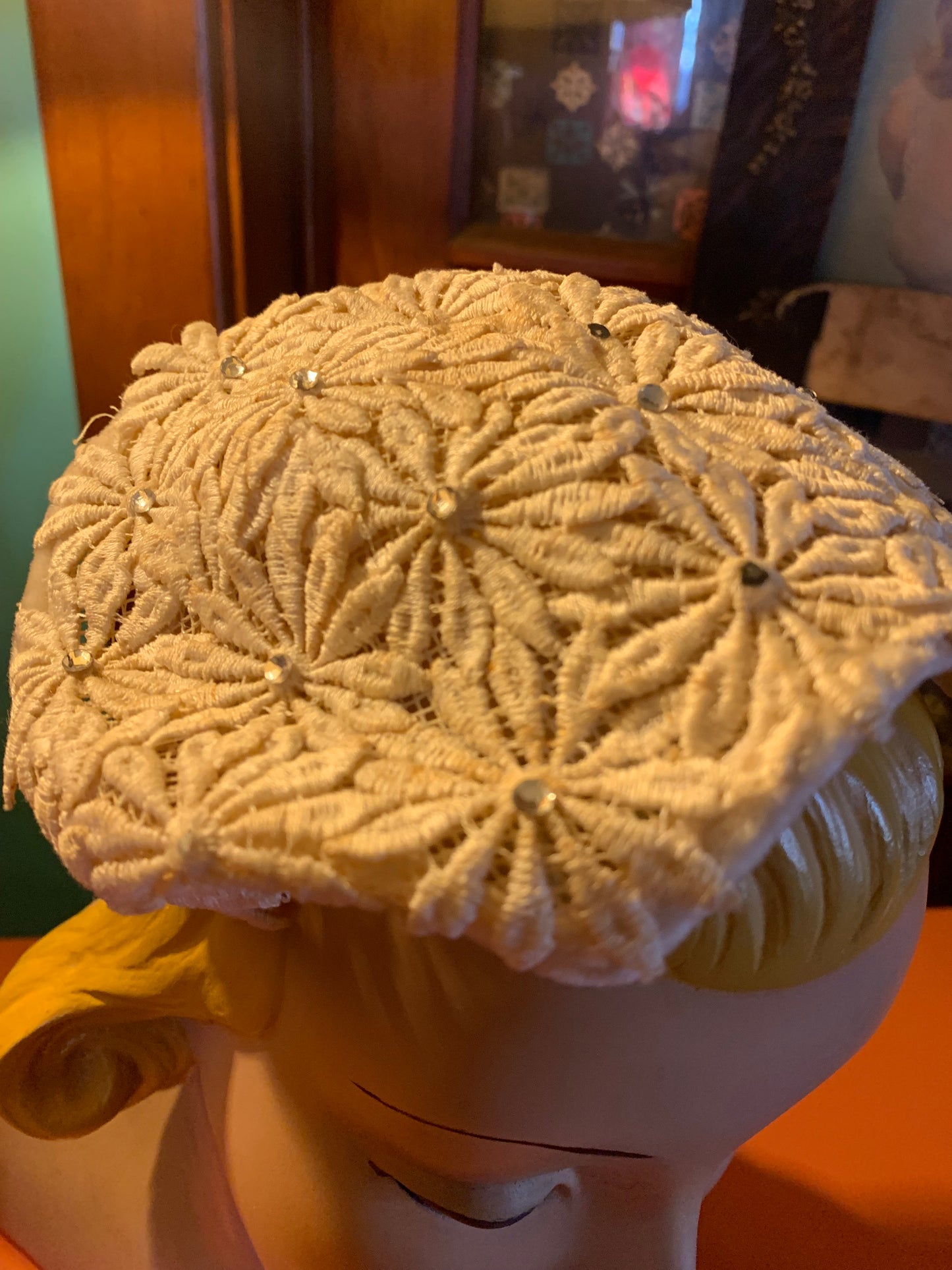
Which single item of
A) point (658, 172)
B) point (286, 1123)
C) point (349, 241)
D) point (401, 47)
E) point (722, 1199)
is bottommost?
point (722, 1199)

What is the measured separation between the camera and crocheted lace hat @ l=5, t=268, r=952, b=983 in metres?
0.38

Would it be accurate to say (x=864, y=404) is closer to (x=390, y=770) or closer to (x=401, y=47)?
(x=401, y=47)

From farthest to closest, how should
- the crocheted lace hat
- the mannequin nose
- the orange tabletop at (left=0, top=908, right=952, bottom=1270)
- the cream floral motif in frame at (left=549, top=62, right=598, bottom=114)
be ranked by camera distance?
the cream floral motif in frame at (left=549, top=62, right=598, bottom=114), the orange tabletop at (left=0, top=908, right=952, bottom=1270), the mannequin nose, the crocheted lace hat

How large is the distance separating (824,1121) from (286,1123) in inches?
29.9

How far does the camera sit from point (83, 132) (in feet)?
4.04

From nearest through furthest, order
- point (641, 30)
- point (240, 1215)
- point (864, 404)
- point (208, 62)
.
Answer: point (240, 1215)
point (208, 62)
point (641, 30)
point (864, 404)

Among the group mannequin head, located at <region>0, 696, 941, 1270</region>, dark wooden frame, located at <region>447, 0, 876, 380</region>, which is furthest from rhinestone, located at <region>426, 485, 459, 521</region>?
dark wooden frame, located at <region>447, 0, 876, 380</region>

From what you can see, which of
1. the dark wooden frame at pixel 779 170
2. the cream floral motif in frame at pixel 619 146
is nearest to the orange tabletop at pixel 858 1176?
the dark wooden frame at pixel 779 170

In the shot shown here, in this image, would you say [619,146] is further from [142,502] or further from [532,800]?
[532,800]

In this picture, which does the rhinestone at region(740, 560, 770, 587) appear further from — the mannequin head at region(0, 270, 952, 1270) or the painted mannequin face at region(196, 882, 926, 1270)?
the painted mannequin face at region(196, 882, 926, 1270)

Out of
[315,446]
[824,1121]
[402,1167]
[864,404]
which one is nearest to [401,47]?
[864,404]

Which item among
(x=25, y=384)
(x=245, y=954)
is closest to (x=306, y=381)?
(x=245, y=954)

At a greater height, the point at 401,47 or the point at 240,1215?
the point at 401,47

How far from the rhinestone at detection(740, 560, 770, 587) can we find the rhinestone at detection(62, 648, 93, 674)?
1.22ft
